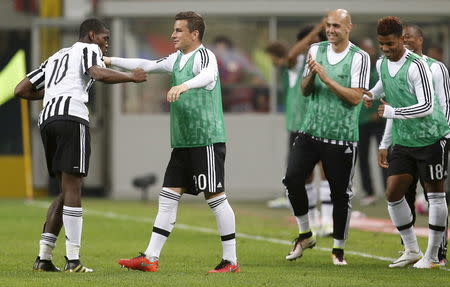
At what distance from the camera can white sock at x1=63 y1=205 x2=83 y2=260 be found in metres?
10.7

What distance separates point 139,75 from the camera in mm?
10422

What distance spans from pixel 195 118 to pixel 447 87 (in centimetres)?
248

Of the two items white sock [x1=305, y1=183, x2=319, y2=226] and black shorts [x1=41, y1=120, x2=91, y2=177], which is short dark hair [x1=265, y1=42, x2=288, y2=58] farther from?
black shorts [x1=41, y1=120, x2=91, y2=177]

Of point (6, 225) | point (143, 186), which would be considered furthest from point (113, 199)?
point (6, 225)

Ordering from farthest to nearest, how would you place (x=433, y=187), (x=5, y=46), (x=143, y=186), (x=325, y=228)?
1. (x=5, y=46)
2. (x=143, y=186)
3. (x=325, y=228)
4. (x=433, y=187)

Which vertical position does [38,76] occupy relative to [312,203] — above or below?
above

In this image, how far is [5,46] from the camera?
26375 mm

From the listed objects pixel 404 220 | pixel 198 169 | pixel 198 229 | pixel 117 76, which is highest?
pixel 117 76

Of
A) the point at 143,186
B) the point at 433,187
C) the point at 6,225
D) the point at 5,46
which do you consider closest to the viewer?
the point at 433,187

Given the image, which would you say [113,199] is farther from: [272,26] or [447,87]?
[447,87]

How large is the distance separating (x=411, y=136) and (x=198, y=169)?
2.06m

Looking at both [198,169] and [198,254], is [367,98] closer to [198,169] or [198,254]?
[198,169]

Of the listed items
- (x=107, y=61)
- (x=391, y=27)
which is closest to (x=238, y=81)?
(x=391, y=27)

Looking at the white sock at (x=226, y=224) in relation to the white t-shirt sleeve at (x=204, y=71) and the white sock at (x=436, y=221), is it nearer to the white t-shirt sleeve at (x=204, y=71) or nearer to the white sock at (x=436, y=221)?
the white t-shirt sleeve at (x=204, y=71)
